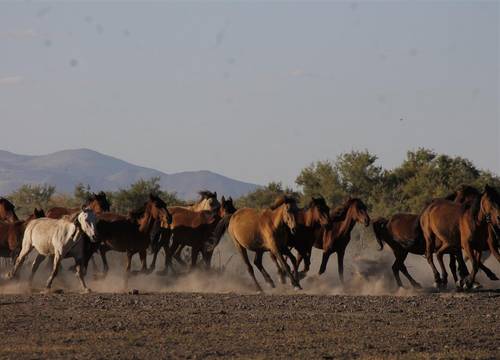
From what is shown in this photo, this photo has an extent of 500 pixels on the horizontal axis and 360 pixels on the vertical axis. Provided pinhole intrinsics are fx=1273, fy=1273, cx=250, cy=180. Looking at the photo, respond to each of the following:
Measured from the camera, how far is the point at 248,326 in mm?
17750

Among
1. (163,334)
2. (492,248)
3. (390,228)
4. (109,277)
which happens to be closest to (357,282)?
(390,228)

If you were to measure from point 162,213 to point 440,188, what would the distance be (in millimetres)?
29125

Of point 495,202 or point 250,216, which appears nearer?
point 495,202

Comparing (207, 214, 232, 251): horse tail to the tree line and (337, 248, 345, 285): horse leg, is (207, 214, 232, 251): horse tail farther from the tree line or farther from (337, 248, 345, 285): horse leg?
the tree line

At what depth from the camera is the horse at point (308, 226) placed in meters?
25.5

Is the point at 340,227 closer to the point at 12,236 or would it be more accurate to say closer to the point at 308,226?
the point at 308,226

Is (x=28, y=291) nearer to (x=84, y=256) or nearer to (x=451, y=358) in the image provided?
(x=84, y=256)

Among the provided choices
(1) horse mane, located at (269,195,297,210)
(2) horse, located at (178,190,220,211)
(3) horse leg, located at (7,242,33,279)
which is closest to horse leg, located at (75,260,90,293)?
(3) horse leg, located at (7,242,33,279)

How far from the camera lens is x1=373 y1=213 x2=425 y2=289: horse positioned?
86.4 ft

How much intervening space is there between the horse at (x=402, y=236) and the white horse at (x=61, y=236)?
20.2 feet

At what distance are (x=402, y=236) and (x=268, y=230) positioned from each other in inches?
129

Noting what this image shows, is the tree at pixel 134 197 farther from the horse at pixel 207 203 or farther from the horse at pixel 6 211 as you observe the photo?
the horse at pixel 6 211

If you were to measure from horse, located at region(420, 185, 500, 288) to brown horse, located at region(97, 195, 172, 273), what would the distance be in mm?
5296

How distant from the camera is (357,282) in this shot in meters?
25.8
